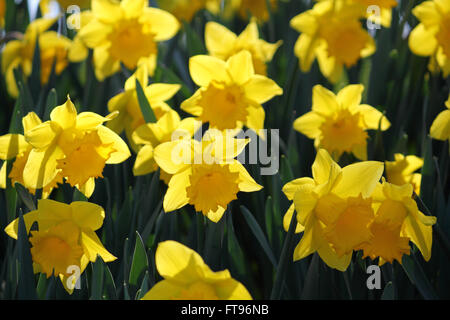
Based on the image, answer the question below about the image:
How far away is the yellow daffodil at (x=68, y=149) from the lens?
140cm

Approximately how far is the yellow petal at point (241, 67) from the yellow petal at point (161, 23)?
0.59 m

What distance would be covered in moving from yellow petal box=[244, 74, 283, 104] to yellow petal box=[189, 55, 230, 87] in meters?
0.07

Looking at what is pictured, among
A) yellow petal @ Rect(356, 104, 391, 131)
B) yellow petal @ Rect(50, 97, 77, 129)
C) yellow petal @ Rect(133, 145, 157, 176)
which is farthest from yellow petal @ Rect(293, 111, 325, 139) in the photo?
yellow petal @ Rect(50, 97, 77, 129)

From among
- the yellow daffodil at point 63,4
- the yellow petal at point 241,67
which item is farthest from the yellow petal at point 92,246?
the yellow daffodil at point 63,4

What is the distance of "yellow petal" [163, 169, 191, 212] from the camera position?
1.39 meters

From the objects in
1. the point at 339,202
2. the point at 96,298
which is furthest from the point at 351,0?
the point at 96,298

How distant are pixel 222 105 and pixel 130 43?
61 centimetres

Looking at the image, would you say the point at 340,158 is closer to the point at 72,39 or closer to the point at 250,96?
the point at 250,96

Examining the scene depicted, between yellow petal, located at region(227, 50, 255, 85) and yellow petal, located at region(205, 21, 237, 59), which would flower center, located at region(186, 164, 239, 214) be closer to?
yellow petal, located at region(227, 50, 255, 85)

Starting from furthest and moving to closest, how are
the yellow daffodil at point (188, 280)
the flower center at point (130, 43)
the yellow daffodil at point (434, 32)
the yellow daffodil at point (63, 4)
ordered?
the yellow daffodil at point (63, 4) → the flower center at point (130, 43) → the yellow daffodil at point (434, 32) → the yellow daffodil at point (188, 280)

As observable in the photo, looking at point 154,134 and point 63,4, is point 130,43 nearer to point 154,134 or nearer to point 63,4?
point 154,134

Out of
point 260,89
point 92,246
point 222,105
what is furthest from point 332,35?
point 92,246

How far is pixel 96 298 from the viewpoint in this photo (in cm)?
127

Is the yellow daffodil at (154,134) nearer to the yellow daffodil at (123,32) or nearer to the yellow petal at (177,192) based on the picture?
the yellow petal at (177,192)
